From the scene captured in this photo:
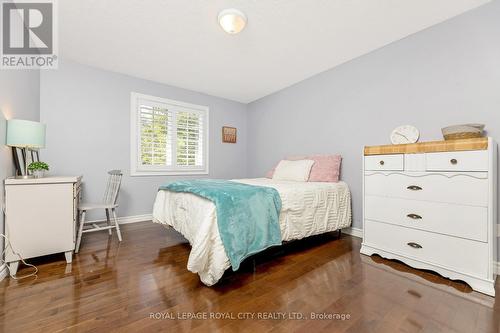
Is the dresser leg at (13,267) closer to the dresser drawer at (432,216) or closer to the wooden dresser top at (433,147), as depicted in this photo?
the dresser drawer at (432,216)

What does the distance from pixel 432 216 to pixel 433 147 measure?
59cm

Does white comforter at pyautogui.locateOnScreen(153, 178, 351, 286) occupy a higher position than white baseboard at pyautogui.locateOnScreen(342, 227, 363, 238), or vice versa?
white comforter at pyautogui.locateOnScreen(153, 178, 351, 286)

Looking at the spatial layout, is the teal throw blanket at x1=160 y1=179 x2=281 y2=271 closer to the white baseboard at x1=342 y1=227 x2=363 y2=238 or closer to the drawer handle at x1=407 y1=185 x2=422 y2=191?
the drawer handle at x1=407 y1=185 x2=422 y2=191

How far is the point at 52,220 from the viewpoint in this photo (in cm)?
190

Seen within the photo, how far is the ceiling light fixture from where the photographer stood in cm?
199

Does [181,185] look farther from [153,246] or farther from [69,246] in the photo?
[69,246]

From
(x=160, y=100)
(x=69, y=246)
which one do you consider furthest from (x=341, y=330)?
(x=160, y=100)

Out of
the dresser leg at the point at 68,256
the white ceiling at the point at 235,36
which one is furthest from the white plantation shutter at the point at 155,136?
the dresser leg at the point at 68,256

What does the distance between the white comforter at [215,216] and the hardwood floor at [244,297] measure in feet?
0.74

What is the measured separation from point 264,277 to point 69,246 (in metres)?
1.81

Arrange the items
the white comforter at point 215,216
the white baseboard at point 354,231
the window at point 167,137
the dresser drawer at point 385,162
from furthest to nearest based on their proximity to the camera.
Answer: the window at point 167,137, the white baseboard at point 354,231, the dresser drawer at point 385,162, the white comforter at point 215,216

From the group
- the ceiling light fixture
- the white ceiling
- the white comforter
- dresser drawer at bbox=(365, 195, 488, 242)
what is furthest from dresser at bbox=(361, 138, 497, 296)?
the ceiling light fixture

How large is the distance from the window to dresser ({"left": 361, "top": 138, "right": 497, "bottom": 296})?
295 cm

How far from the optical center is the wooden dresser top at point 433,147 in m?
1.60
